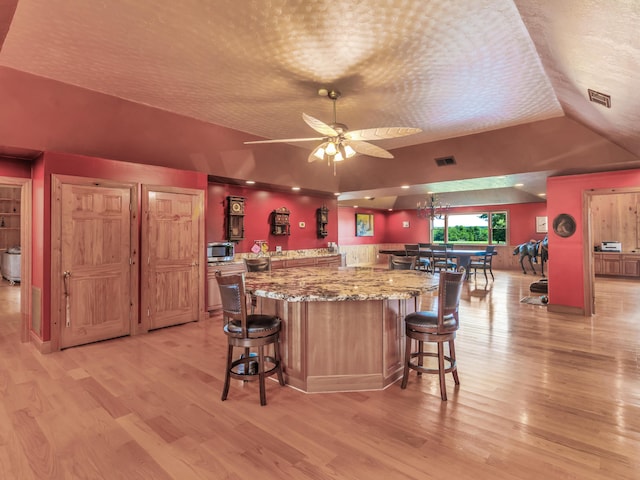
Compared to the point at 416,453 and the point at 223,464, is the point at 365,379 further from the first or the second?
the point at 223,464

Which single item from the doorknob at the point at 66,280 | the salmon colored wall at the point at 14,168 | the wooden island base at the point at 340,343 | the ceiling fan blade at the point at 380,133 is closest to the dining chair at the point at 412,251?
the ceiling fan blade at the point at 380,133

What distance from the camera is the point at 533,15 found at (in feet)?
7.27

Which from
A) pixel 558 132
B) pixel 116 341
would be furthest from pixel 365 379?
pixel 558 132

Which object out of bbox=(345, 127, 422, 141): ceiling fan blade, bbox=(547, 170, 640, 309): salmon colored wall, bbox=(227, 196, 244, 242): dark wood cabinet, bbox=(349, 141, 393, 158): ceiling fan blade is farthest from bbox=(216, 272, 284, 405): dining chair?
bbox=(547, 170, 640, 309): salmon colored wall

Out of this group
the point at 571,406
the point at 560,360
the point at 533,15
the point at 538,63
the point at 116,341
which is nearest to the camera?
the point at 533,15

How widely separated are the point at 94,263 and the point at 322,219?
4954mm

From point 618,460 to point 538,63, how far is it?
3.14m

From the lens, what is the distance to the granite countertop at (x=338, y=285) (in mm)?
2434

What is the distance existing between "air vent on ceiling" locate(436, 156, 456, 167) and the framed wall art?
6.48 meters

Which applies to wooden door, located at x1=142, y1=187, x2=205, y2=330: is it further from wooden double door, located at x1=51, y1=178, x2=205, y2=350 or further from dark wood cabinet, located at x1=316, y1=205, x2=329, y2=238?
dark wood cabinet, located at x1=316, y1=205, x2=329, y2=238

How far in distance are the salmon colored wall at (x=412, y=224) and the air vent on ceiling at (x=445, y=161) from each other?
594cm

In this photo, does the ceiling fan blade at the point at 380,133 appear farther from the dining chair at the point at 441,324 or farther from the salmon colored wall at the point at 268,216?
the salmon colored wall at the point at 268,216

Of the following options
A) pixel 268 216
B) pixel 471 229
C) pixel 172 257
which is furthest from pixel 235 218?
pixel 471 229

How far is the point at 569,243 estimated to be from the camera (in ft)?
17.4
